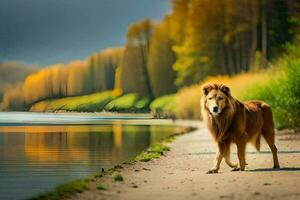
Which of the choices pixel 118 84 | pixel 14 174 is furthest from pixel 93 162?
pixel 118 84

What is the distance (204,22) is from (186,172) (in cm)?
3913

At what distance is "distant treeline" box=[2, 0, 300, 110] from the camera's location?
4925 centimetres

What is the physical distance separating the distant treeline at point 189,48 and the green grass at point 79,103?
0.68 meters

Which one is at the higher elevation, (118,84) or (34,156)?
(118,84)

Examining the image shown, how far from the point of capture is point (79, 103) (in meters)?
59.2

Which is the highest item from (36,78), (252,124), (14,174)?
(36,78)

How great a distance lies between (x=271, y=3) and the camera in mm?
49812

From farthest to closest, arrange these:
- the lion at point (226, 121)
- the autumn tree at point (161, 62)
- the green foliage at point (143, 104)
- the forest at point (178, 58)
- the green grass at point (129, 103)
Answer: the green grass at point (129, 103)
the green foliage at point (143, 104)
the autumn tree at point (161, 62)
the forest at point (178, 58)
the lion at point (226, 121)

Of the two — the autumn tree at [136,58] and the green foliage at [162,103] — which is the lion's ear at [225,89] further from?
the autumn tree at [136,58]

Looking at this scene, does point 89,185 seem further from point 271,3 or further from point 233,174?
point 271,3

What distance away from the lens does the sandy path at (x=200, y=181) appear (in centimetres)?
920

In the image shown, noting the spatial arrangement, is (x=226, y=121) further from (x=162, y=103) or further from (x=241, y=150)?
(x=162, y=103)

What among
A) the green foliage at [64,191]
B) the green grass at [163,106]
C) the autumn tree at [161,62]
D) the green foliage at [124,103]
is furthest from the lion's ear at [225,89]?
the green foliage at [124,103]

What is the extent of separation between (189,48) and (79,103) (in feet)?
39.3
